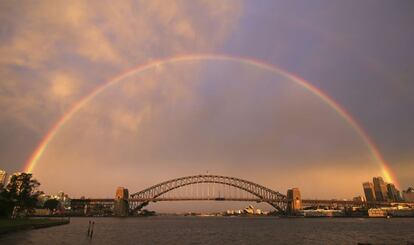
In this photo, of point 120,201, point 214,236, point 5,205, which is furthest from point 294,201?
point 5,205

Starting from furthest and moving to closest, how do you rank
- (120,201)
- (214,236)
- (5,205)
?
(120,201) < (5,205) < (214,236)

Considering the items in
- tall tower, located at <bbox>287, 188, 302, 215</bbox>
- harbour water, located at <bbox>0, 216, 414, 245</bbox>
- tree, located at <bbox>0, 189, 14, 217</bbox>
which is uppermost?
tall tower, located at <bbox>287, 188, 302, 215</bbox>

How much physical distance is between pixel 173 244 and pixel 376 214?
173724 mm

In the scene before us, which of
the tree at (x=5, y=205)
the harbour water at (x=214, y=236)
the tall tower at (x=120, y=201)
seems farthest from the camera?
the tall tower at (x=120, y=201)

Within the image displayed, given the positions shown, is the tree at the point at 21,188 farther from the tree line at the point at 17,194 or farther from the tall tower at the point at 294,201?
the tall tower at the point at 294,201

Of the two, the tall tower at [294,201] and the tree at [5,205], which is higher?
the tall tower at [294,201]

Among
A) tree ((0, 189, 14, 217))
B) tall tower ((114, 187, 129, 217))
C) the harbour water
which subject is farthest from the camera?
tall tower ((114, 187, 129, 217))

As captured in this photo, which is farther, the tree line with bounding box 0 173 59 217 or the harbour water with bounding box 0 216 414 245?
the tree line with bounding box 0 173 59 217

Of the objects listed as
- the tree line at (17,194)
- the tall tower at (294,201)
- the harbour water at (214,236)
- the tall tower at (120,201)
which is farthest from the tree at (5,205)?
the tall tower at (294,201)

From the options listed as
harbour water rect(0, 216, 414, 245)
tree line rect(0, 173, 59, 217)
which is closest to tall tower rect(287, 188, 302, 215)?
harbour water rect(0, 216, 414, 245)

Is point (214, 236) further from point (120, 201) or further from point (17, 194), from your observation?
point (120, 201)

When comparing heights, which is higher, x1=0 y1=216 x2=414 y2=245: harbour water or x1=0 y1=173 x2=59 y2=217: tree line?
x1=0 y1=173 x2=59 y2=217: tree line

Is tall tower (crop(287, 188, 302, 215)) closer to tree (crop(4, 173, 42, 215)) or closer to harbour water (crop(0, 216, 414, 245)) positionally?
harbour water (crop(0, 216, 414, 245))

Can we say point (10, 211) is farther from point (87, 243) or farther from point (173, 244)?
point (173, 244)
